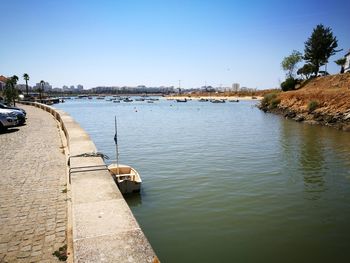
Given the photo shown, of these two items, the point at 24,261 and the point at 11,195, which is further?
the point at 11,195

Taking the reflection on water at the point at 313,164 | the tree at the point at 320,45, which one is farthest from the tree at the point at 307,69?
the reflection on water at the point at 313,164

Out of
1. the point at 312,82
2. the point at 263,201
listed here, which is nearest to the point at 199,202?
the point at 263,201

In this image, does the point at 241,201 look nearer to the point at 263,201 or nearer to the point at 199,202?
the point at 263,201

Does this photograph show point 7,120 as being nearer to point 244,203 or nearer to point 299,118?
point 244,203

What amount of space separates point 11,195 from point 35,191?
66 cm

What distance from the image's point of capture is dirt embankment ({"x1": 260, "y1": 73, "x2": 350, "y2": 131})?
123 feet

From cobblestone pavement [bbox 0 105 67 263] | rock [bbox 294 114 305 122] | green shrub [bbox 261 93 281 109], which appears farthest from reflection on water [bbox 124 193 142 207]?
green shrub [bbox 261 93 281 109]

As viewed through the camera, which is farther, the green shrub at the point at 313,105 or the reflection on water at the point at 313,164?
the green shrub at the point at 313,105

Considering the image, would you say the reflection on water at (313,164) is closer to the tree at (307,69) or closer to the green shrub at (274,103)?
the green shrub at (274,103)

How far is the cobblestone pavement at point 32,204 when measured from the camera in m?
5.83

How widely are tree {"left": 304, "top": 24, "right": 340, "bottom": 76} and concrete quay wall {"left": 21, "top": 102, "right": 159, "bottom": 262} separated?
285ft

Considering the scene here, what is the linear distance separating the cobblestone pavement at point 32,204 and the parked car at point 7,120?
812 centimetres

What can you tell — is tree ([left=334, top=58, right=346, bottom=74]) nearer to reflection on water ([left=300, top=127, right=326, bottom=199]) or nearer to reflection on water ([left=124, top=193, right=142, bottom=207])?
reflection on water ([left=300, top=127, right=326, bottom=199])

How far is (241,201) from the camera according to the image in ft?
39.7
